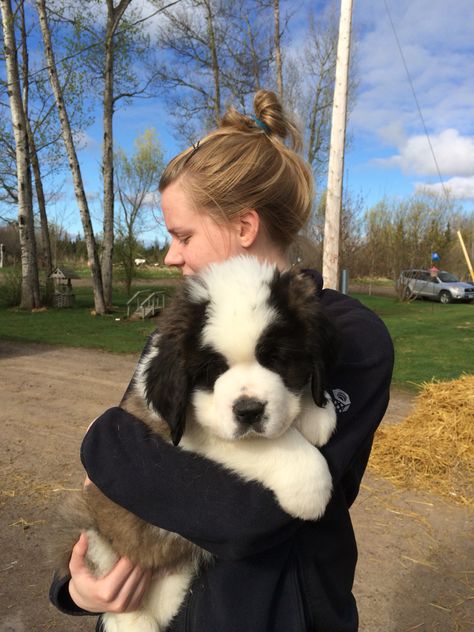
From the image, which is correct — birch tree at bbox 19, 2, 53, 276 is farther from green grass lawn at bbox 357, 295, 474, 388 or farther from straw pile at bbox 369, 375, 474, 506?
straw pile at bbox 369, 375, 474, 506

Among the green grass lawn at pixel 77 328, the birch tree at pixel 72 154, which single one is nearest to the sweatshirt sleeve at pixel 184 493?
the green grass lawn at pixel 77 328

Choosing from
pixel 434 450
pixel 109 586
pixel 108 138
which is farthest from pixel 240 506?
pixel 108 138

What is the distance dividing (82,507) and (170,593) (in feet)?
1.57

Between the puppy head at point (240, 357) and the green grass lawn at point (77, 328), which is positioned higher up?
the puppy head at point (240, 357)

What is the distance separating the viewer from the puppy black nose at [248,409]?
1454mm

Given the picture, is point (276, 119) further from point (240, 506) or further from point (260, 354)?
point (240, 506)

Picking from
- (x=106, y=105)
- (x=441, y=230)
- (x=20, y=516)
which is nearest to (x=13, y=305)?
(x=106, y=105)

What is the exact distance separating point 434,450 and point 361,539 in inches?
81.0

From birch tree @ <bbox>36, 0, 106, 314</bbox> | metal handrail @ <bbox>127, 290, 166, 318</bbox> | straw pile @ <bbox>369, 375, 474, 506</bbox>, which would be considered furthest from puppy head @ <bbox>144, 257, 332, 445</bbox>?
birch tree @ <bbox>36, 0, 106, 314</bbox>

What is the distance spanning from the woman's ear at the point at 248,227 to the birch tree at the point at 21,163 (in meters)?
18.2

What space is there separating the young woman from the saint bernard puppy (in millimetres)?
66

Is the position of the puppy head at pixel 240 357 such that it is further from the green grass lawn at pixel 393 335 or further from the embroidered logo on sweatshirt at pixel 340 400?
the green grass lawn at pixel 393 335

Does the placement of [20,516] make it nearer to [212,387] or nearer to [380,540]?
[380,540]

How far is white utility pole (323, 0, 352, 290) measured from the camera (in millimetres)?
11297
